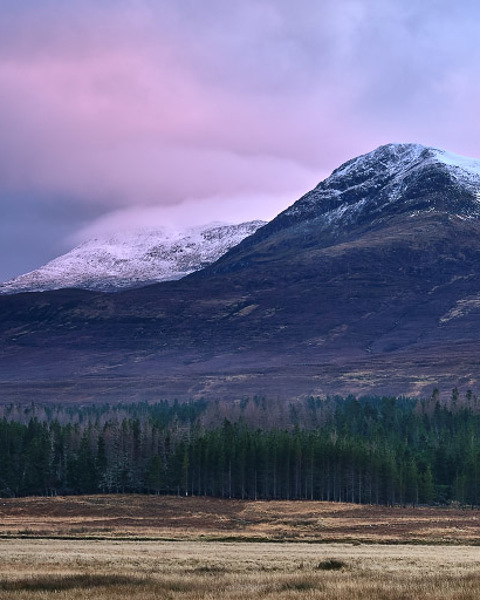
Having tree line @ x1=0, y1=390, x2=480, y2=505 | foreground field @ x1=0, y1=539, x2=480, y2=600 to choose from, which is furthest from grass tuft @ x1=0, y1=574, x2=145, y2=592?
tree line @ x1=0, y1=390, x2=480, y2=505

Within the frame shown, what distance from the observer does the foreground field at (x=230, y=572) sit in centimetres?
3556

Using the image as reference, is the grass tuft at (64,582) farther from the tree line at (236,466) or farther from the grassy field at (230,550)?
the tree line at (236,466)

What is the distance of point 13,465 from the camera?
121 m

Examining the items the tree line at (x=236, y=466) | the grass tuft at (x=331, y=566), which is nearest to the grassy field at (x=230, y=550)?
the grass tuft at (x=331, y=566)

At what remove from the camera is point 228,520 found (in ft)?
292

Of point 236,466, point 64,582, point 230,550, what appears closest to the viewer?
point 64,582

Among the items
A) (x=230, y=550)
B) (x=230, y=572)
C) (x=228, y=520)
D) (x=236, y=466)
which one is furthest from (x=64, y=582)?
(x=236, y=466)

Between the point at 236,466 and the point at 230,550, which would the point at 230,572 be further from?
the point at 236,466

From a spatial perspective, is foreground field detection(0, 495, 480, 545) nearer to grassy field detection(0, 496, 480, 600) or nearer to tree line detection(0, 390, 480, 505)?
grassy field detection(0, 496, 480, 600)

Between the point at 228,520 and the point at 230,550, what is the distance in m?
32.6

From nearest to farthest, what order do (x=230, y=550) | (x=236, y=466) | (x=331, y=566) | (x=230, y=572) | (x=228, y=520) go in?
(x=230, y=572) < (x=331, y=566) < (x=230, y=550) < (x=228, y=520) < (x=236, y=466)

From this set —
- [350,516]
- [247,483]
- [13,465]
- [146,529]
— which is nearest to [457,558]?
[146,529]

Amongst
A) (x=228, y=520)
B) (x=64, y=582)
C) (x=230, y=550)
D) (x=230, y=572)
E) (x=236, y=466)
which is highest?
(x=64, y=582)

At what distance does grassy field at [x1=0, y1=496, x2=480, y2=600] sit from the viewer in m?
36.7
